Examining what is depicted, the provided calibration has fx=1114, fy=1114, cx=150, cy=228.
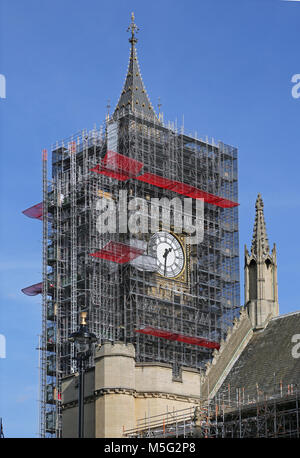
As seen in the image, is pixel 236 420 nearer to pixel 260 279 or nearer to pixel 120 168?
pixel 260 279

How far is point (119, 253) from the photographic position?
67938 mm

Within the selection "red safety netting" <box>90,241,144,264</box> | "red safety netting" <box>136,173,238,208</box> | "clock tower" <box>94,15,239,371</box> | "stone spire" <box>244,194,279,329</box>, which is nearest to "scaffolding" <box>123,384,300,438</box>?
"stone spire" <box>244,194,279,329</box>

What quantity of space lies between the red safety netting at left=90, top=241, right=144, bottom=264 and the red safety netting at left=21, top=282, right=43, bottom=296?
25.1ft

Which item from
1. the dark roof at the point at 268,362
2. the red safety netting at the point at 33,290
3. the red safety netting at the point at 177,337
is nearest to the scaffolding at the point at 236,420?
the dark roof at the point at 268,362

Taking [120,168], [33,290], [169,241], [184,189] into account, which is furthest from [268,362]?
[33,290]

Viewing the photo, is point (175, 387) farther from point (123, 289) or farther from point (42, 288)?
point (42, 288)

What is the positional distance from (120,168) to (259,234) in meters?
9.83

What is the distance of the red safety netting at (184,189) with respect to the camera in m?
A: 70.8

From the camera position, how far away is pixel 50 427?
68.1 m

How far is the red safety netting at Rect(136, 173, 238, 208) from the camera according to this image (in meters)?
70.8

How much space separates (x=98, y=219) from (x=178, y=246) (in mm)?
5828

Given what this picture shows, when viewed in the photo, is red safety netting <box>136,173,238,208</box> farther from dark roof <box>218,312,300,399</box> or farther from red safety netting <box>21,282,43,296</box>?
dark roof <box>218,312,300,399</box>

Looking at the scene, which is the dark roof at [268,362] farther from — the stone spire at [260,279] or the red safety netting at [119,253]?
the red safety netting at [119,253]
